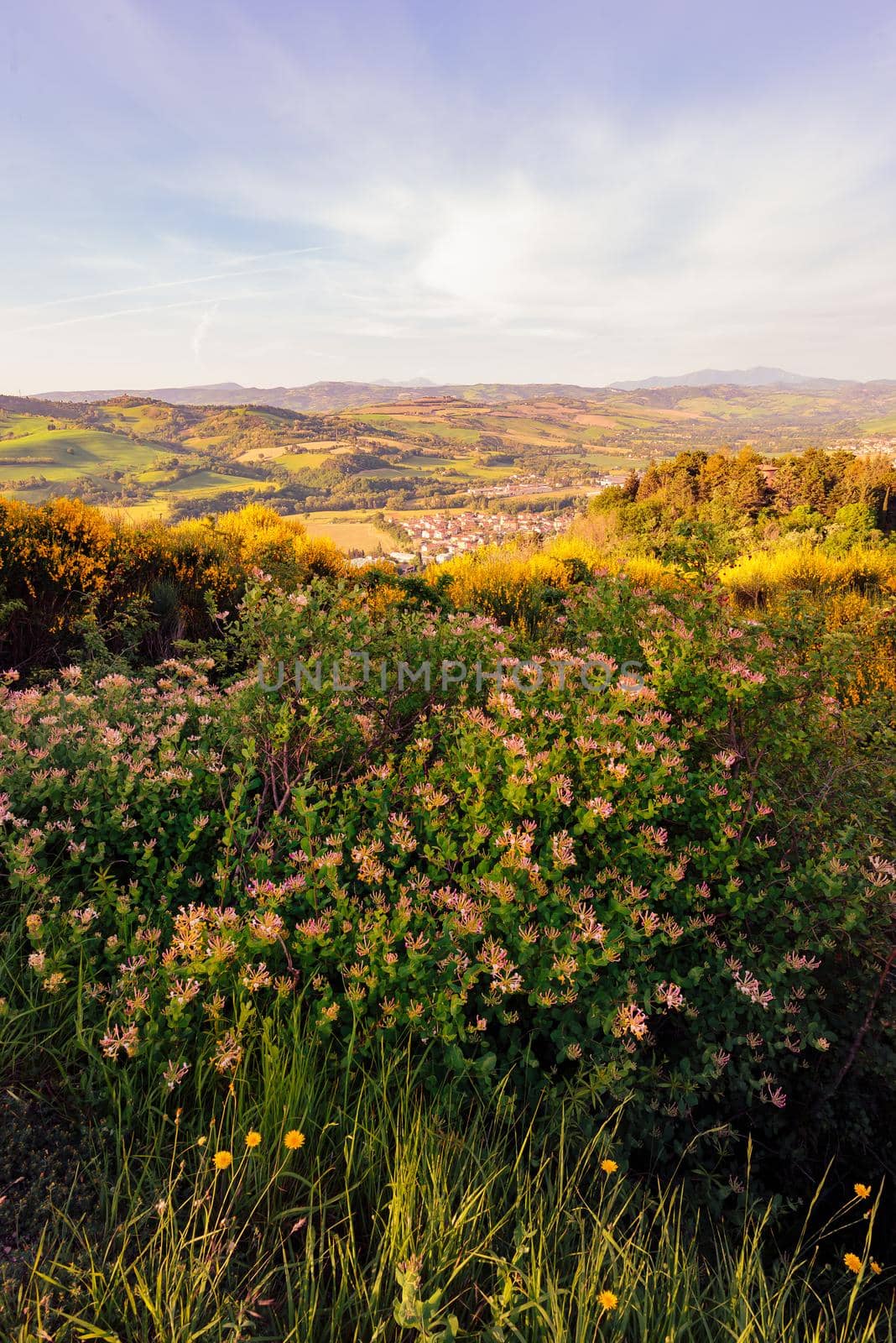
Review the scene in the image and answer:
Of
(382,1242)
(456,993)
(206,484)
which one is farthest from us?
(206,484)

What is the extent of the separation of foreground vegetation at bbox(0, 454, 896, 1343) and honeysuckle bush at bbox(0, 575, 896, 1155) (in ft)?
0.06

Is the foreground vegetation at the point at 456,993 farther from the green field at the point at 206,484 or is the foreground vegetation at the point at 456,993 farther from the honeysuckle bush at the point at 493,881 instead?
the green field at the point at 206,484

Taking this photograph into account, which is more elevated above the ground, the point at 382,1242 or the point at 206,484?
the point at 206,484

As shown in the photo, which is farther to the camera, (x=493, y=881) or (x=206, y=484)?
(x=206, y=484)

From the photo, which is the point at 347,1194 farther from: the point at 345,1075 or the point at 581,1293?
the point at 581,1293

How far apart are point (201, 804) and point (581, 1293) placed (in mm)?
1930

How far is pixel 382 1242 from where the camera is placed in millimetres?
1304

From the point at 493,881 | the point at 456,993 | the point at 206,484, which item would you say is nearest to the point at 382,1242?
the point at 456,993

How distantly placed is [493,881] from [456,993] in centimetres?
35

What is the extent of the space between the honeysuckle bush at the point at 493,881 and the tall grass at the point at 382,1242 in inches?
5.4

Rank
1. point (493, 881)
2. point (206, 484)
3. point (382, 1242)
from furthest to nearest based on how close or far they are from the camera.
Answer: point (206, 484) < point (493, 881) < point (382, 1242)

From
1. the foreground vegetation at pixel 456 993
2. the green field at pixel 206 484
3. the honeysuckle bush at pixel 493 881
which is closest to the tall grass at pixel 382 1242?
the foreground vegetation at pixel 456 993

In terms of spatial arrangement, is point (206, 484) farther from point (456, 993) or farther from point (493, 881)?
point (456, 993)

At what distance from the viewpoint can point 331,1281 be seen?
133 centimetres
